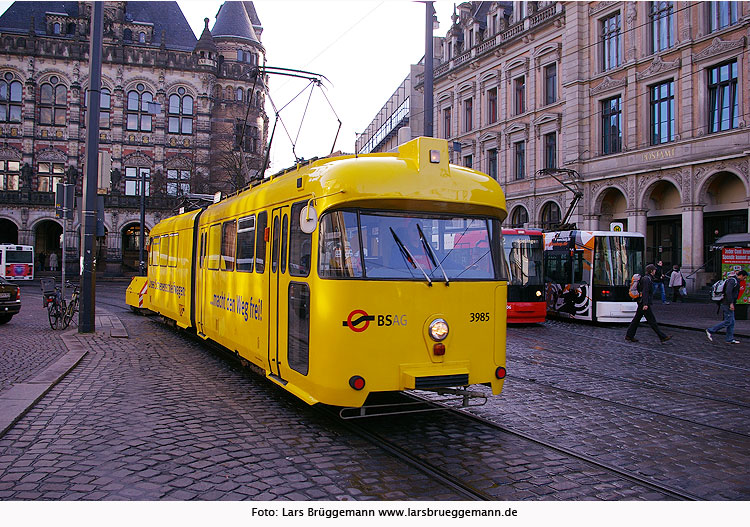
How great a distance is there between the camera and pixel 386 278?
19.7 feet

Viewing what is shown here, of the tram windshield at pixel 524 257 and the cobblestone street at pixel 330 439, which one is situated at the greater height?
the tram windshield at pixel 524 257

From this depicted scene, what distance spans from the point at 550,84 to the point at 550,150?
368 cm

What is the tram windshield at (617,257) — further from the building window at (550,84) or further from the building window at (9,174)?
the building window at (9,174)

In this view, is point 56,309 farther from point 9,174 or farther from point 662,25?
point 9,174

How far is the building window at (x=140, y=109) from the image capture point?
59000 millimetres

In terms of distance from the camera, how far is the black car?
1623 centimetres

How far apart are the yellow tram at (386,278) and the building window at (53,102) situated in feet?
191

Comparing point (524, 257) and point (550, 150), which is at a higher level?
point (550, 150)

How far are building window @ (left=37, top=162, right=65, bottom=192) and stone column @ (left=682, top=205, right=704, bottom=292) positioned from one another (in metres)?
51.1

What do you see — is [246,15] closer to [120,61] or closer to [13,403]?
[120,61]

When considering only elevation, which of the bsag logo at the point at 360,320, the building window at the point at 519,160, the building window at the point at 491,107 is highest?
the building window at the point at 491,107

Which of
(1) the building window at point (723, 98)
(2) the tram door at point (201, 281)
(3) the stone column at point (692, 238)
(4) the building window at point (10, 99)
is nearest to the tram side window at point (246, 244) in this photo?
(2) the tram door at point (201, 281)

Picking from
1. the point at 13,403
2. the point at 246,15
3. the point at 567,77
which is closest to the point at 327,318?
the point at 13,403

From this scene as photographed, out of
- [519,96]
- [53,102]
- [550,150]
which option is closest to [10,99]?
[53,102]
